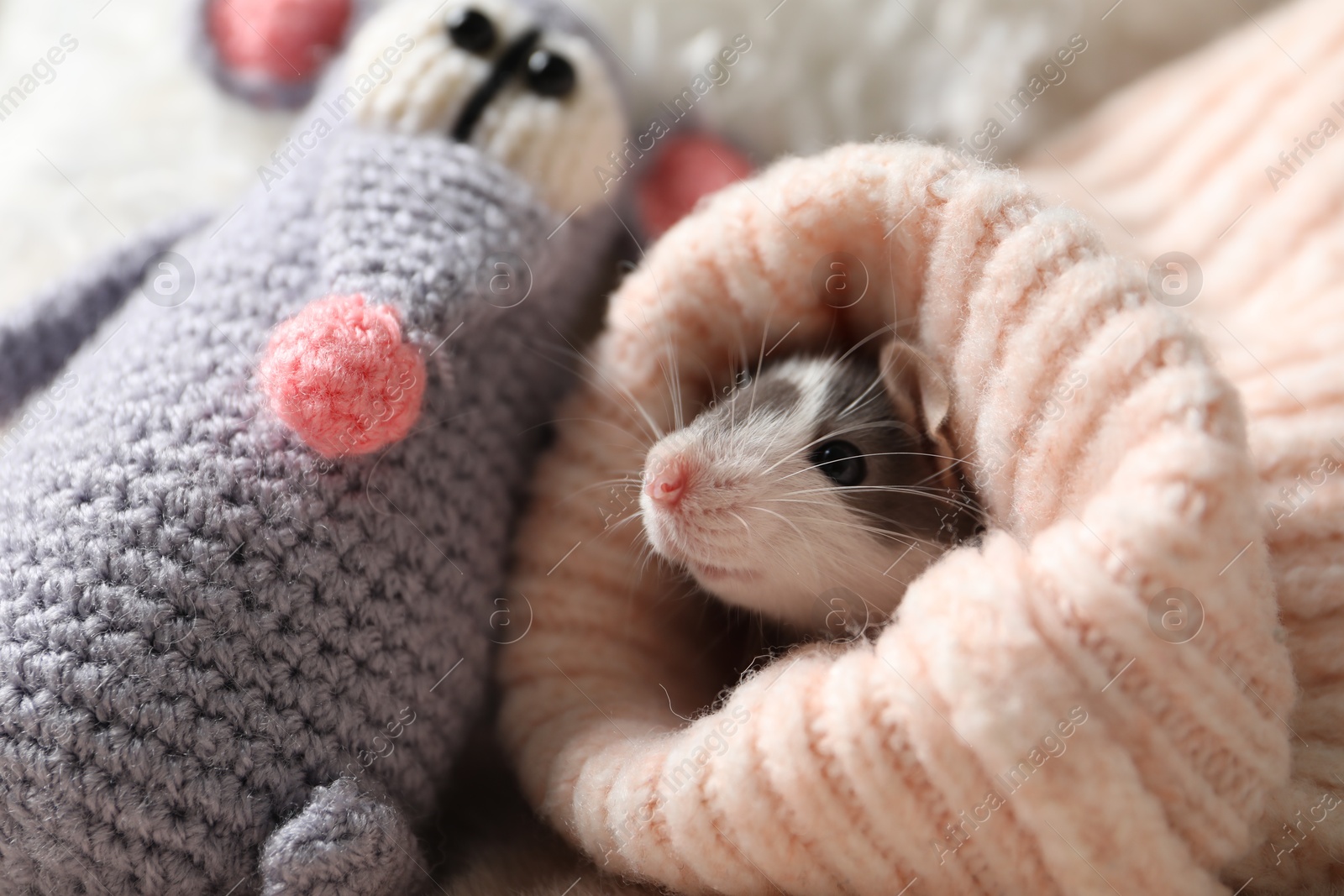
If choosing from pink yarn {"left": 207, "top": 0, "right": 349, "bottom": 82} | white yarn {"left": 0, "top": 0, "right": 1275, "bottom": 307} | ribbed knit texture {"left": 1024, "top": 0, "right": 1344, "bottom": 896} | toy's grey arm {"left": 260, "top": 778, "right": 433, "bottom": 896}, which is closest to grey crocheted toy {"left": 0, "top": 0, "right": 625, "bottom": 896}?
toy's grey arm {"left": 260, "top": 778, "right": 433, "bottom": 896}

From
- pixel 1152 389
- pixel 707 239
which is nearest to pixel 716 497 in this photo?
pixel 707 239

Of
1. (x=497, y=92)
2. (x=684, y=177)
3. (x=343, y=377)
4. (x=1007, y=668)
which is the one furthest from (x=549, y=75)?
(x=1007, y=668)

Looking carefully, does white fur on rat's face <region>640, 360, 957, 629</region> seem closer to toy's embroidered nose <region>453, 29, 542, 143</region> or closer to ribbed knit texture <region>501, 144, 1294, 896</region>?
ribbed knit texture <region>501, 144, 1294, 896</region>

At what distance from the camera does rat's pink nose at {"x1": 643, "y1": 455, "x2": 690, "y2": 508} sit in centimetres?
83

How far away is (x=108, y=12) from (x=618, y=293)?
3.05ft

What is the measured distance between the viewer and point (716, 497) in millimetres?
845

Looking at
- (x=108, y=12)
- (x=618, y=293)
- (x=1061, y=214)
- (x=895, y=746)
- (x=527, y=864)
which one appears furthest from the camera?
(x=108, y=12)

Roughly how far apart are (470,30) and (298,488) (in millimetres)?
488

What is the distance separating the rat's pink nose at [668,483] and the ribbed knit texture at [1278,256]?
439mm

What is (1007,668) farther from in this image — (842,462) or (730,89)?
(730,89)

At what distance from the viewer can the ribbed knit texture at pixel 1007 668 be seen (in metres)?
0.60

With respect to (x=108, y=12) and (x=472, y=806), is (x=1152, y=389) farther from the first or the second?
(x=108, y=12)

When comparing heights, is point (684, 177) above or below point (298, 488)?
above

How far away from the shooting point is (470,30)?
0.94 m
